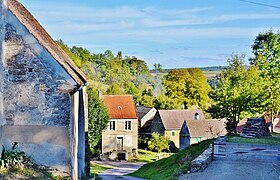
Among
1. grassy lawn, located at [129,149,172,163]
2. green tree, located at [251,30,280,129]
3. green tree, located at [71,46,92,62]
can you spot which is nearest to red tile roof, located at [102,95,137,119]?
grassy lawn, located at [129,149,172,163]

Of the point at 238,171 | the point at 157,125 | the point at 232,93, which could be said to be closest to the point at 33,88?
the point at 238,171

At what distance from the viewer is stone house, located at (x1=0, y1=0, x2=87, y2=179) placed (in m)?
14.4

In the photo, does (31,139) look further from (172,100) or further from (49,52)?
(172,100)

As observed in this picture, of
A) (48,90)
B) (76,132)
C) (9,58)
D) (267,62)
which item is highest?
(267,62)

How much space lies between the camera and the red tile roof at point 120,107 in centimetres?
5481

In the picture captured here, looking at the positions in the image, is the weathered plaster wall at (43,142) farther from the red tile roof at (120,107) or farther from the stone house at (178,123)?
the stone house at (178,123)

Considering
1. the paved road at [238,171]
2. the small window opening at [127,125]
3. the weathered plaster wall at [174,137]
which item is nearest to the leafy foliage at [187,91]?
the weathered plaster wall at [174,137]

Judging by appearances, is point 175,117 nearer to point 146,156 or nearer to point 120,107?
point 146,156

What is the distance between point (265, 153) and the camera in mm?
18344

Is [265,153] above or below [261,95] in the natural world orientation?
below

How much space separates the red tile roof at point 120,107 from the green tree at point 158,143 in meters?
5.54

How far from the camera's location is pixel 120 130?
5556 centimetres

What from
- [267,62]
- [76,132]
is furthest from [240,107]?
[76,132]

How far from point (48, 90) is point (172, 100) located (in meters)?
56.9
